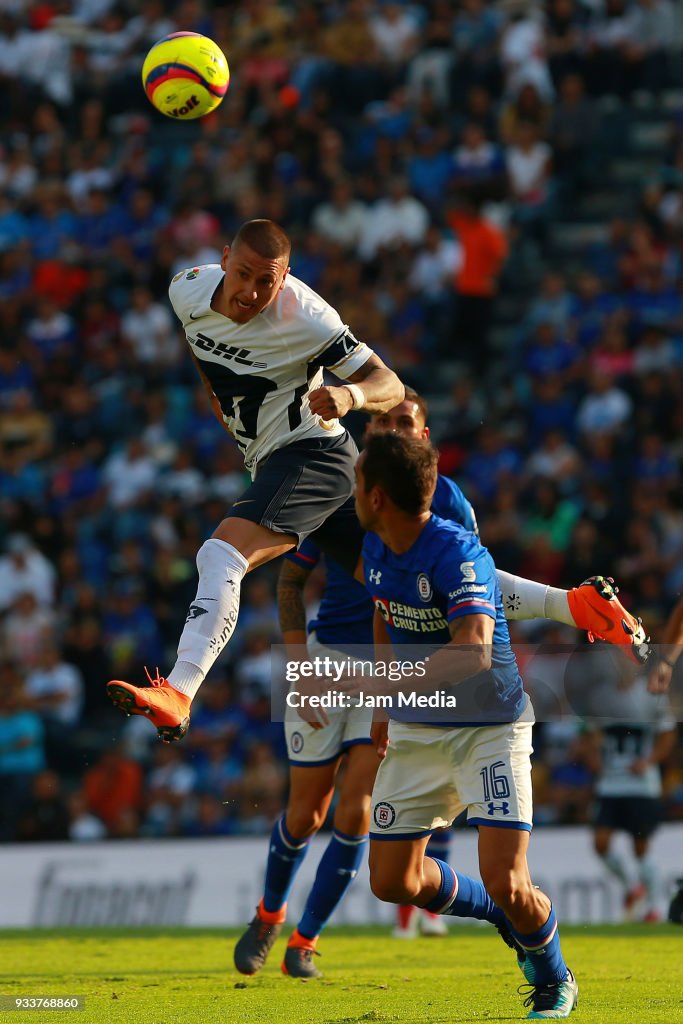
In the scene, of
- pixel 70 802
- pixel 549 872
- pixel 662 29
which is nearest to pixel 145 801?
pixel 70 802

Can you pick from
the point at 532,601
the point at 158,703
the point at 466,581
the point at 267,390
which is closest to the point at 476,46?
the point at 267,390

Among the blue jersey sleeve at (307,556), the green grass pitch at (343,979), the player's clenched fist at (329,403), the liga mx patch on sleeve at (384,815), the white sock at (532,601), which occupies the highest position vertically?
the player's clenched fist at (329,403)

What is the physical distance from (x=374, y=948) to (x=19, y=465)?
876cm

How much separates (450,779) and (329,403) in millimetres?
1661

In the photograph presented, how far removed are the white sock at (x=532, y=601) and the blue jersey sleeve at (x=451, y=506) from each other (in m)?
0.36

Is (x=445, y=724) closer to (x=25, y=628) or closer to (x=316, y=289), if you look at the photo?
(x=25, y=628)

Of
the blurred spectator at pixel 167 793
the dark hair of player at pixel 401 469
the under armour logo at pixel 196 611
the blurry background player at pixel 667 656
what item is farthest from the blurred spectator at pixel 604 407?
the dark hair of player at pixel 401 469

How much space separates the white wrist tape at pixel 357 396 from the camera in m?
7.10

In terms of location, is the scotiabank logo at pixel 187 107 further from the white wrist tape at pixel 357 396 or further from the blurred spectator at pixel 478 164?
the blurred spectator at pixel 478 164

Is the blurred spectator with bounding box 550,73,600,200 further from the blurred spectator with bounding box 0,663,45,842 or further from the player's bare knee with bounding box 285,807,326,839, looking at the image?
the player's bare knee with bounding box 285,807,326,839

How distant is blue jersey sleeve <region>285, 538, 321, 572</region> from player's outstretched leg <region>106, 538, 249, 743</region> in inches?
49.7

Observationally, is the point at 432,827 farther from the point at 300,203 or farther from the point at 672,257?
the point at 300,203

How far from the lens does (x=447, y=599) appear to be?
6.32 metres

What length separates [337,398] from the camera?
272 inches
